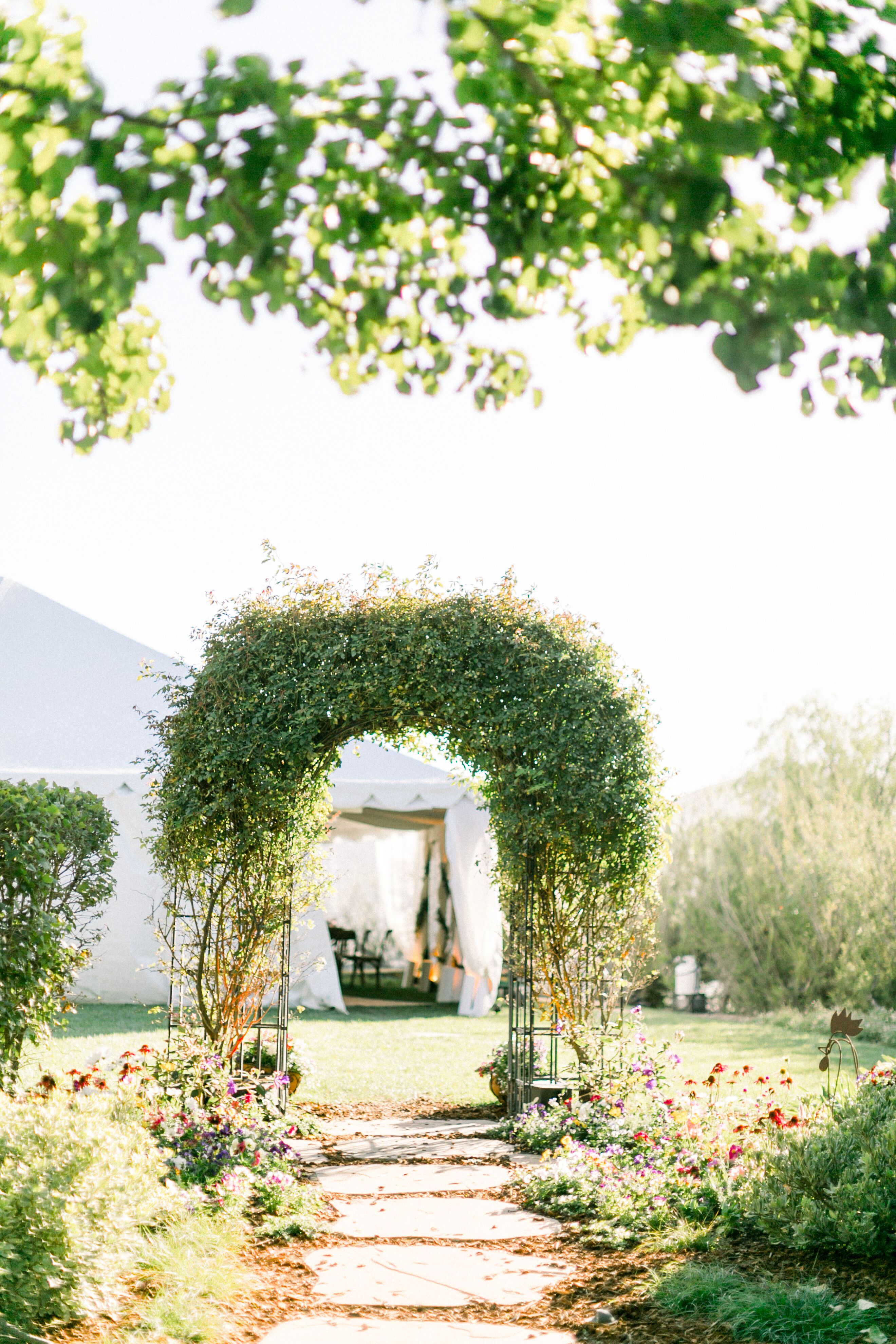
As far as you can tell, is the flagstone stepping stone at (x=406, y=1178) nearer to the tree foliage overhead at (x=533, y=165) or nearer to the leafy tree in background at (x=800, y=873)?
the tree foliage overhead at (x=533, y=165)

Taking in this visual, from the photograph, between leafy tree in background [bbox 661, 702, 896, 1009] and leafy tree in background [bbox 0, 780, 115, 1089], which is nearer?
leafy tree in background [bbox 0, 780, 115, 1089]

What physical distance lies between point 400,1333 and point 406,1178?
2.17m

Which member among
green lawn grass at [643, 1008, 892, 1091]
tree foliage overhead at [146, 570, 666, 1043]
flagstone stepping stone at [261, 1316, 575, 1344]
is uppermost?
tree foliage overhead at [146, 570, 666, 1043]

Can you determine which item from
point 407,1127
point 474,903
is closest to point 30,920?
point 407,1127

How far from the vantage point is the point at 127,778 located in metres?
11.7

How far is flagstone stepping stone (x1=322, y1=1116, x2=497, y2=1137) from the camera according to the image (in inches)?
259

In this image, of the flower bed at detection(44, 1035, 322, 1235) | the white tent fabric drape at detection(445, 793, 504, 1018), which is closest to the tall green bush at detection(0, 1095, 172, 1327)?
the flower bed at detection(44, 1035, 322, 1235)

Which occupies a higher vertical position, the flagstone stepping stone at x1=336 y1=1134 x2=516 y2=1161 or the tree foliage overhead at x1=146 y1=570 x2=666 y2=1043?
the tree foliage overhead at x1=146 y1=570 x2=666 y2=1043

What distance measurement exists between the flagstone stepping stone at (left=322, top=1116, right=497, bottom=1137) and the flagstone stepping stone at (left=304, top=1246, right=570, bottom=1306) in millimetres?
2443

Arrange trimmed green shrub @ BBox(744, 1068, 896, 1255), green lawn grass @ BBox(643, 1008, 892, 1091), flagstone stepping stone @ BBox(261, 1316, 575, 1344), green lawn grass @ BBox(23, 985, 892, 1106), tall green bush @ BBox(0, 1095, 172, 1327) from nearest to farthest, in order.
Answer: tall green bush @ BBox(0, 1095, 172, 1327)
flagstone stepping stone @ BBox(261, 1316, 575, 1344)
trimmed green shrub @ BBox(744, 1068, 896, 1255)
green lawn grass @ BBox(23, 985, 892, 1106)
green lawn grass @ BBox(643, 1008, 892, 1091)

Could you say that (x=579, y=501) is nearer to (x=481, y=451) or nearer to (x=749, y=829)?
(x=481, y=451)

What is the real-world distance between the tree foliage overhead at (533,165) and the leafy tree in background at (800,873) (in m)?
11.8

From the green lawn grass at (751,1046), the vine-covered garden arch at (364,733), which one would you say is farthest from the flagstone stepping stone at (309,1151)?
the green lawn grass at (751,1046)

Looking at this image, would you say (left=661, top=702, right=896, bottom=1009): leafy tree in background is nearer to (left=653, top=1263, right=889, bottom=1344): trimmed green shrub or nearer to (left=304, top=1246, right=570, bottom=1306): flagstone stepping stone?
(left=304, top=1246, right=570, bottom=1306): flagstone stepping stone
